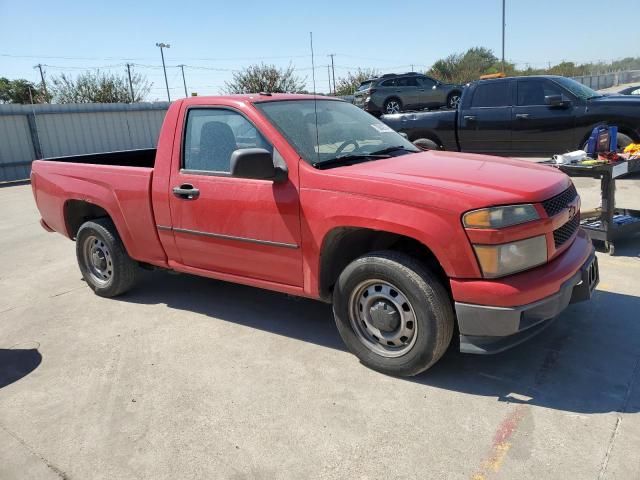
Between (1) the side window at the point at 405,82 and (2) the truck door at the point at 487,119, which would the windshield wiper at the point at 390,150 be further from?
(1) the side window at the point at 405,82

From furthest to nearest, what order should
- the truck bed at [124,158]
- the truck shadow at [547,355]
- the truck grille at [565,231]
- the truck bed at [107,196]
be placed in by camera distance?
the truck bed at [124,158] → the truck bed at [107,196] → the truck grille at [565,231] → the truck shadow at [547,355]

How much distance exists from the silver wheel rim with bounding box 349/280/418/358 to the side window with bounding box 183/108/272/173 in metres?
1.29

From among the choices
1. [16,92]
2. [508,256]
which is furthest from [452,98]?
[16,92]

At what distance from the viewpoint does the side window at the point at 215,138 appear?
3.94 meters

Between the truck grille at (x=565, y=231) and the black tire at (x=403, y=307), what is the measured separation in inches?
30.8

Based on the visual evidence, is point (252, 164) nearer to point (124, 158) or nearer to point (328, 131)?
point (328, 131)

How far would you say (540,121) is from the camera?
983cm

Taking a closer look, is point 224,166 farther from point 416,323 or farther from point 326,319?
point 416,323

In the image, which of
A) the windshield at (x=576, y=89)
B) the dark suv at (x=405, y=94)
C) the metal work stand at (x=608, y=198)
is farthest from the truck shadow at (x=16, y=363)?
the dark suv at (x=405, y=94)

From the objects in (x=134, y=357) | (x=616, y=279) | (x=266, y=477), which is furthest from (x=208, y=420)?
(x=616, y=279)

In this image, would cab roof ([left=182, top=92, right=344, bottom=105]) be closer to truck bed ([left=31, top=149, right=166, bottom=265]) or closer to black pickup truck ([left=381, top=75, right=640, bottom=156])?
truck bed ([left=31, top=149, right=166, bottom=265])

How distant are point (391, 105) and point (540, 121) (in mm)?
9895

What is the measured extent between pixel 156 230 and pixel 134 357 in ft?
3.66

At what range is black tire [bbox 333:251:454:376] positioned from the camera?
3152mm
